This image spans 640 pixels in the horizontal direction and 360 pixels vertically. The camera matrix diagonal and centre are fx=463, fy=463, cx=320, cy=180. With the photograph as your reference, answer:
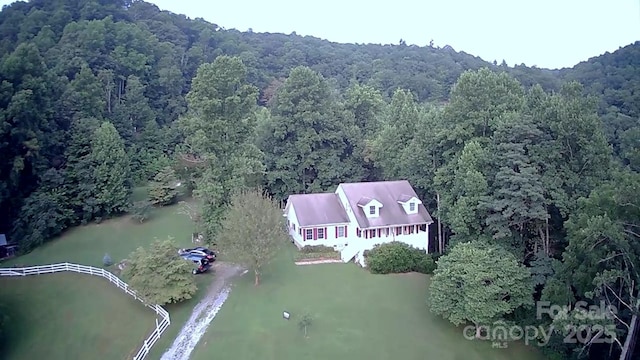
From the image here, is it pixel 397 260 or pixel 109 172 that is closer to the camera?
pixel 397 260

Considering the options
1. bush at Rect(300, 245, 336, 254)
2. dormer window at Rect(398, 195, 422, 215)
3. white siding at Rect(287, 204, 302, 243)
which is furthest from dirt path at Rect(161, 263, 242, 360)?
dormer window at Rect(398, 195, 422, 215)

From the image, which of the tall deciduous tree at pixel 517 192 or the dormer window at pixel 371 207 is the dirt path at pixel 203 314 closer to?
the dormer window at pixel 371 207

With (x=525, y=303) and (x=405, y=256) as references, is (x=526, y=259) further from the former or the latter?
(x=405, y=256)

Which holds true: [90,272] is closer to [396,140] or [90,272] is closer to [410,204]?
[410,204]

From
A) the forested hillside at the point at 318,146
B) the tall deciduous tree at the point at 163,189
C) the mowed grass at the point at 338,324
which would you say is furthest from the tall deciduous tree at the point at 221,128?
the tall deciduous tree at the point at 163,189

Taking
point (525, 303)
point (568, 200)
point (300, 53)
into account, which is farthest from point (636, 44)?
point (525, 303)

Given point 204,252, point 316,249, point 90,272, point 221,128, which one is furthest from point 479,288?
point 90,272
